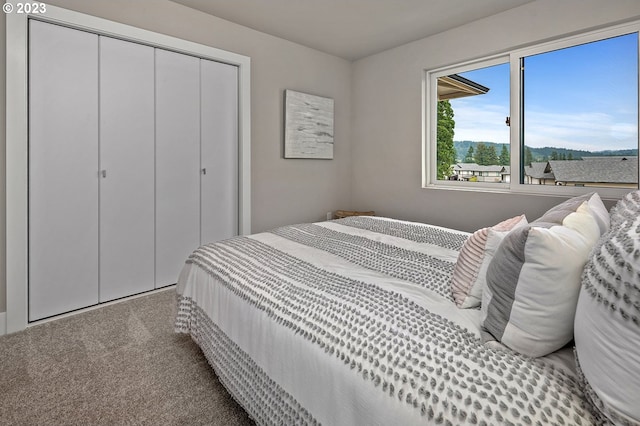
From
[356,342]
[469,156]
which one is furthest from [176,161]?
[469,156]

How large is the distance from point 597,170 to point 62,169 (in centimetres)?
418

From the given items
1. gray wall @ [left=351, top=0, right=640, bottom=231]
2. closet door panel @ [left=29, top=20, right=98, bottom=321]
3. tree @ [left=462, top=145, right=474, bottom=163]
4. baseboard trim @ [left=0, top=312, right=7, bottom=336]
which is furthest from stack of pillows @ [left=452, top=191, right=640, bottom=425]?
baseboard trim @ [left=0, top=312, right=7, bottom=336]

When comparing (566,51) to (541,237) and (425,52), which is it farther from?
(541,237)

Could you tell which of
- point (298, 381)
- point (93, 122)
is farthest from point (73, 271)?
point (298, 381)

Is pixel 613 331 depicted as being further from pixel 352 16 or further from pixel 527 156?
pixel 352 16

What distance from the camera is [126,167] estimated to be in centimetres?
284

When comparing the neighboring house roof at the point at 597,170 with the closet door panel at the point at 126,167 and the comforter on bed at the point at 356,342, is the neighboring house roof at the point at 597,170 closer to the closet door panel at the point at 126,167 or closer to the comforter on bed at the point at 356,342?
the comforter on bed at the point at 356,342

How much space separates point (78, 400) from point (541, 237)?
80.6 inches

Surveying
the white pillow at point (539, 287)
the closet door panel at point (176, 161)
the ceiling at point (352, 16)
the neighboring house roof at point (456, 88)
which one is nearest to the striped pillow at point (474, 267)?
the white pillow at point (539, 287)

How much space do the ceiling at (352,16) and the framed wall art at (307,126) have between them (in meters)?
0.64

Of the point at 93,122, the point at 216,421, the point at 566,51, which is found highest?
the point at 566,51

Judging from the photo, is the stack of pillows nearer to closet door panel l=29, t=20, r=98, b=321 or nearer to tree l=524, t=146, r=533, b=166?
tree l=524, t=146, r=533, b=166

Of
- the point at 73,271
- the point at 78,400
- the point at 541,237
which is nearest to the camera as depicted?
the point at 541,237

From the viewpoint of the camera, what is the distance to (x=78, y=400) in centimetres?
163
